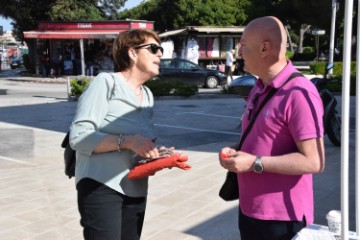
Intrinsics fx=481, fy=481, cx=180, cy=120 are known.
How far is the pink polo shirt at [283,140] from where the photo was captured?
2.09 metres

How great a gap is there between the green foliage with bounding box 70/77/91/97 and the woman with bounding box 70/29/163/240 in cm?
1381

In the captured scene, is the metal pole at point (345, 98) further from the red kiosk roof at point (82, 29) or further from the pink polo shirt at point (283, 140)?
the red kiosk roof at point (82, 29)

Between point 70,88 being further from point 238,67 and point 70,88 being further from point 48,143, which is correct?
point 238,67

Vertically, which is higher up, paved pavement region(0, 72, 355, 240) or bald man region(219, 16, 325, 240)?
bald man region(219, 16, 325, 240)

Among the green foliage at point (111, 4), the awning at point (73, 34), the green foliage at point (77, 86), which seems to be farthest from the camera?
the green foliage at point (111, 4)

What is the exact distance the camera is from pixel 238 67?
1043 inches

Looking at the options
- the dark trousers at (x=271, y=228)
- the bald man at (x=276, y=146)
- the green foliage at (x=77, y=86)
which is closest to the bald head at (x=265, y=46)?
the bald man at (x=276, y=146)

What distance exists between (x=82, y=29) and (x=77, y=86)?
1477cm

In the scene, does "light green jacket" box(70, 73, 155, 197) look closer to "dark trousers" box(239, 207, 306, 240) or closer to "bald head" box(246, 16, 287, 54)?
"dark trousers" box(239, 207, 306, 240)

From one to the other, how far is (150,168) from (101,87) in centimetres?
49

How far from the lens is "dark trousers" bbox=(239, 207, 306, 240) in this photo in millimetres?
2236

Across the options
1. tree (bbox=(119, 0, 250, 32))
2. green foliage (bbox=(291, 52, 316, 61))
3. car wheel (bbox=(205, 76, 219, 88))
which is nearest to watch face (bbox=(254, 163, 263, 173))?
car wheel (bbox=(205, 76, 219, 88))

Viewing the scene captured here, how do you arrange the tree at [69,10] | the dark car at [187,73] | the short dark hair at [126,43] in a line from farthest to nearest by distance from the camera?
the tree at [69,10]
the dark car at [187,73]
the short dark hair at [126,43]

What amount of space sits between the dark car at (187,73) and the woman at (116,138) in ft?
61.7
